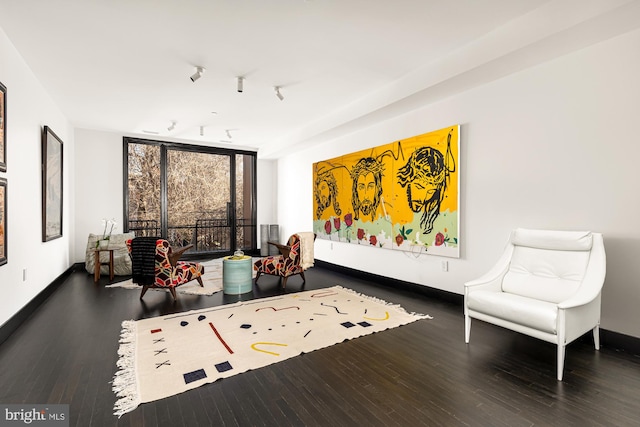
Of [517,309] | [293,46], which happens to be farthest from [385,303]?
[293,46]

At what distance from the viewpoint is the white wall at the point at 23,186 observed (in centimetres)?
303

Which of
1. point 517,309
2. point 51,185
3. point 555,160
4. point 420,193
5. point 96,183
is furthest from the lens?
point 96,183

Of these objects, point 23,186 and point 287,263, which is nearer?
point 23,186

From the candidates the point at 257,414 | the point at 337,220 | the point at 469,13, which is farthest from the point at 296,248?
the point at 469,13

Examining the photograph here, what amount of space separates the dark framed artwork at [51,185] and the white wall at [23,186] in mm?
108

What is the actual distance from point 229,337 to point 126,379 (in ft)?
2.97

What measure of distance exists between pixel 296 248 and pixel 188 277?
1.64m

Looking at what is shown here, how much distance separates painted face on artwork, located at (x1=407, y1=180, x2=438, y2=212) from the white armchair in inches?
47.9

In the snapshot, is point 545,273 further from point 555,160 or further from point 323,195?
point 323,195

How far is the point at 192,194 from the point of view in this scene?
25.0 feet

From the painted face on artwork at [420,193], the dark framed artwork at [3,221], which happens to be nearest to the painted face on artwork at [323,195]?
the painted face on artwork at [420,193]

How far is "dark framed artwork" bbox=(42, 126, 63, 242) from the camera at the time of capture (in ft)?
13.6

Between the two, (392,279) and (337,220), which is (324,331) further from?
(337,220)

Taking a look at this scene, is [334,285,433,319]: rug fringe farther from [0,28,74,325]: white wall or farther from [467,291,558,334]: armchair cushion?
[0,28,74,325]: white wall
